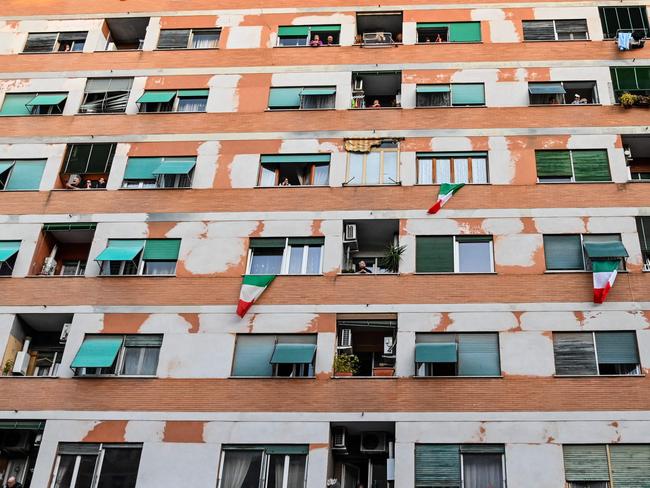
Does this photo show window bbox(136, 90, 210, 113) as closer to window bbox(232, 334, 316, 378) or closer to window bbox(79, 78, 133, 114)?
window bbox(79, 78, 133, 114)

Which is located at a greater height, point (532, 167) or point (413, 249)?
point (532, 167)

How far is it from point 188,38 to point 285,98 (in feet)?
16.8

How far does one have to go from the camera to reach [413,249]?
24.4 m

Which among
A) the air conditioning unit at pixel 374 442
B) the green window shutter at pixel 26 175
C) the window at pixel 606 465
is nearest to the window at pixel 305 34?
the green window shutter at pixel 26 175

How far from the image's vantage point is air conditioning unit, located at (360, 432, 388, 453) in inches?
863

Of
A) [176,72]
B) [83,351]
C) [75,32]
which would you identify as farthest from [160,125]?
[83,351]

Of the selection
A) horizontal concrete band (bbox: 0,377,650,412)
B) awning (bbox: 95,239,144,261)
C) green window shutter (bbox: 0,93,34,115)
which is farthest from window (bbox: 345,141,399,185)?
green window shutter (bbox: 0,93,34,115)

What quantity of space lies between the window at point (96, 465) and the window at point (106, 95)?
12.6 metres

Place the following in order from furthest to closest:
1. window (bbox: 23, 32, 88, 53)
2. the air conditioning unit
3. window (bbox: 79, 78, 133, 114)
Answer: window (bbox: 23, 32, 88, 53) < window (bbox: 79, 78, 133, 114) < the air conditioning unit

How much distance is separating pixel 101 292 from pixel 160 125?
22.3 ft

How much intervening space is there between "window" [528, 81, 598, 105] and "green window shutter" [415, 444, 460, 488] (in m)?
12.7

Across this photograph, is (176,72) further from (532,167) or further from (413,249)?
(532,167)

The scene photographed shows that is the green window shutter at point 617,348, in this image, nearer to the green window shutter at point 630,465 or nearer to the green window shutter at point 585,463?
the green window shutter at point 630,465

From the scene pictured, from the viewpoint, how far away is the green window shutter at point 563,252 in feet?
77.8
